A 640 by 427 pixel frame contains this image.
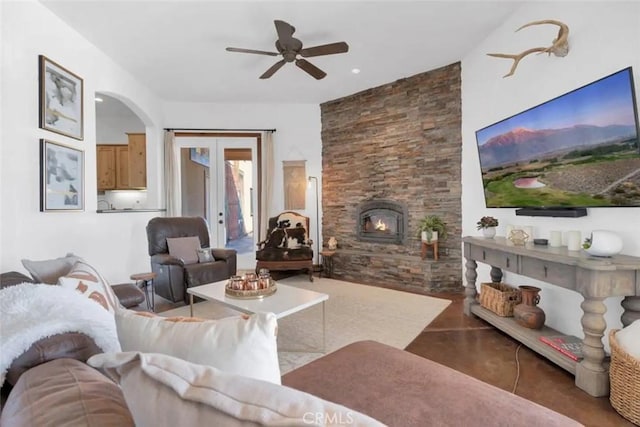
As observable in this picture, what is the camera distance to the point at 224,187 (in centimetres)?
579

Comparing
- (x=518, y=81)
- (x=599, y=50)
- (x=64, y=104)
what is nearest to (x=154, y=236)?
(x=64, y=104)

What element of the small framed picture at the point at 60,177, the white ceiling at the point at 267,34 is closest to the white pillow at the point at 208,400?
the small framed picture at the point at 60,177

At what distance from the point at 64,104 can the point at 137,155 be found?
254 centimetres

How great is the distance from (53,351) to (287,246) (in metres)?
4.01

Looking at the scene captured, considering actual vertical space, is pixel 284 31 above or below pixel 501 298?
above

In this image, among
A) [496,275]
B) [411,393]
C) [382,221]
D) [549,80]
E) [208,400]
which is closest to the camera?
[208,400]

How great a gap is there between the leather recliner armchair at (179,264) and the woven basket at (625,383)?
136 inches

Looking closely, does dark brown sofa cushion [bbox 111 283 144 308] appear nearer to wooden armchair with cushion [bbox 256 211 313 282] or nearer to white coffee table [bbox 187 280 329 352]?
white coffee table [bbox 187 280 329 352]

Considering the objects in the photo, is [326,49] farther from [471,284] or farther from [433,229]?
[471,284]

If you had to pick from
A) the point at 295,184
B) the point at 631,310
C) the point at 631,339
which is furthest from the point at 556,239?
the point at 295,184

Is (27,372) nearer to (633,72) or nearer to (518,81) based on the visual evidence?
(633,72)

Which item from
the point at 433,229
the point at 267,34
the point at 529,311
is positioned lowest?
the point at 529,311

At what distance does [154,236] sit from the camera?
3924 mm

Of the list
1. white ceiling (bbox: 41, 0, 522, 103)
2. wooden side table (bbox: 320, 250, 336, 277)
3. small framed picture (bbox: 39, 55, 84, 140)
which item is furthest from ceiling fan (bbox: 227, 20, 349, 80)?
wooden side table (bbox: 320, 250, 336, 277)
